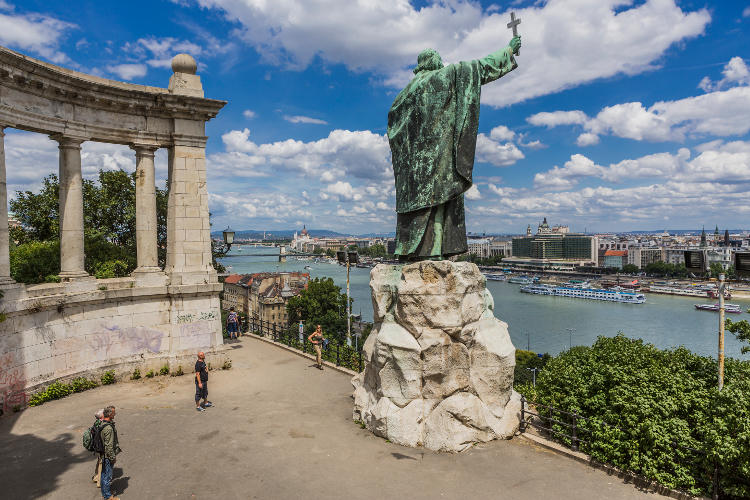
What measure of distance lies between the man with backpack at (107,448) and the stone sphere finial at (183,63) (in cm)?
1100

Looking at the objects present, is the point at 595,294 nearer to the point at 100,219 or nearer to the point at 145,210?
the point at 100,219

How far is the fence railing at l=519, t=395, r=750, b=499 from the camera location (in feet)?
22.9

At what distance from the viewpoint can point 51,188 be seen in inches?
786

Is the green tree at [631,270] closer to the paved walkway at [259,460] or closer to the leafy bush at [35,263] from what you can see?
the paved walkway at [259,460]

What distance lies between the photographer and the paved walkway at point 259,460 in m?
7.23

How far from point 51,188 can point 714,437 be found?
24.1 m

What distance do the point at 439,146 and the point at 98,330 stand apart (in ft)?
34.8

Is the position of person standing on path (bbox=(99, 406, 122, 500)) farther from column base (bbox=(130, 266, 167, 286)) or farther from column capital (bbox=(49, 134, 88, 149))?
column capital (bbox=(49, 134, 88, 149))

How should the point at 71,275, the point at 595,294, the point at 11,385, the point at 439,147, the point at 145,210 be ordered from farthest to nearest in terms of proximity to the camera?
1. the point at 595,294
2. the point at 145,210
3. the point at 71,275
4. the point at 11,385
5. the point at 439,147

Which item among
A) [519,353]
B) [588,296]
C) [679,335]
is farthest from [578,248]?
[519,353]

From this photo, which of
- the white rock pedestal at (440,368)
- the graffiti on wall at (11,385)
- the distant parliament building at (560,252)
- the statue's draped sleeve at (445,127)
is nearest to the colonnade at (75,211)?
the graffiti on wall at (11,385)

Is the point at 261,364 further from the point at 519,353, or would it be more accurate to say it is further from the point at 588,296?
the point at 588,296

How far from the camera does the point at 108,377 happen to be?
1259 centimetres

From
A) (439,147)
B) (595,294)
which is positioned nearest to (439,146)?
(439,147)
